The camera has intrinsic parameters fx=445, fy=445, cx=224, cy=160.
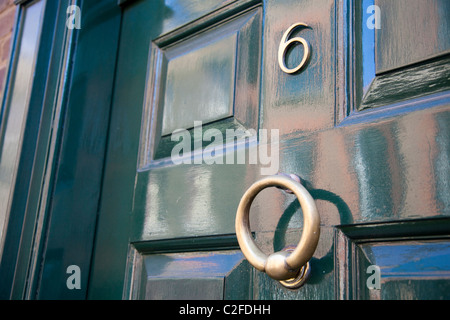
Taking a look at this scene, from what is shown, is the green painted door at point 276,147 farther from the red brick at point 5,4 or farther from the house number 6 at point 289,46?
the red brick at point 5,4

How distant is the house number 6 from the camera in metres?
0.65

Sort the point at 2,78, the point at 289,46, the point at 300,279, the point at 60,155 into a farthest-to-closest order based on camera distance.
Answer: the point at 2,78 → the point at 60,155 → the point at 289,46 → the point at 300,279

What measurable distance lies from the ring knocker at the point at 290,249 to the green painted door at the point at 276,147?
0.06m

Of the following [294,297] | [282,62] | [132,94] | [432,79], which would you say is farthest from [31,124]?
[432,79]

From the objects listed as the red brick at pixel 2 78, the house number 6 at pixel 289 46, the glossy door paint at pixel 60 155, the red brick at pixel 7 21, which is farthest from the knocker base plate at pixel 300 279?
the red brick at pixel 7 21

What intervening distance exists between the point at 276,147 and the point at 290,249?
0.15 metres

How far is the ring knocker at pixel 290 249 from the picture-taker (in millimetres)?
499

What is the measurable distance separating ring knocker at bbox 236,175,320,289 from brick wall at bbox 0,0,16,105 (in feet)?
2.65

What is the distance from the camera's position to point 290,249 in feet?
1.93

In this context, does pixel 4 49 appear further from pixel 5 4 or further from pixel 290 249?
pixel 290 249

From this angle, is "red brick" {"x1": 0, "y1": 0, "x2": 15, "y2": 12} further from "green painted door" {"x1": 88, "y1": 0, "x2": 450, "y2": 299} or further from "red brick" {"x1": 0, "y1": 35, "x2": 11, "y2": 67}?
"green painted door" {"x1": 88, "y1": 0, "x2": 450, "y2": 299}

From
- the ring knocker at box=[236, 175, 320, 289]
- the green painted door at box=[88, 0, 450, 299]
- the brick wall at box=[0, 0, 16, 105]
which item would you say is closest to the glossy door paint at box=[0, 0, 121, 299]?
the green painted door at box=[88, 0, 450, 299]

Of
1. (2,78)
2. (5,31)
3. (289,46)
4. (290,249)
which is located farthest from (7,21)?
(290,249)
